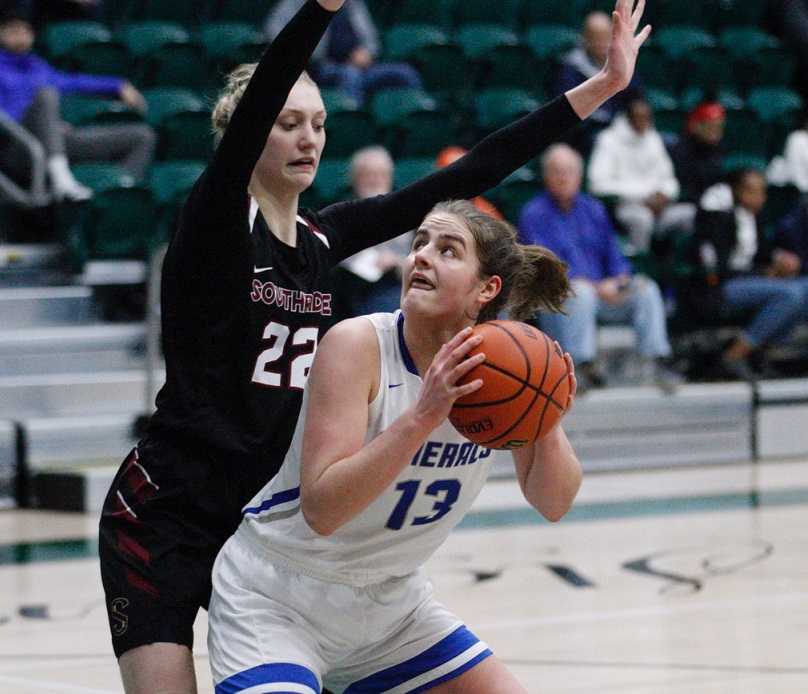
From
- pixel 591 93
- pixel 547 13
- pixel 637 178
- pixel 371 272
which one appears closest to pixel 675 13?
pixel 547 13

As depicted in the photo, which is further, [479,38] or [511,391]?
[479,38]

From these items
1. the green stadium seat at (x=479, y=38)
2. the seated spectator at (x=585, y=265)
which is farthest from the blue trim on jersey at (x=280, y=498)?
the green stadium seat at (x=479, y=38)

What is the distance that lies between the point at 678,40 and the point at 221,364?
10.6 meters

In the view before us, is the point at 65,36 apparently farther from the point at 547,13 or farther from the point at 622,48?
the point at 622,48

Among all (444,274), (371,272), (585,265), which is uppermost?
(444,274)

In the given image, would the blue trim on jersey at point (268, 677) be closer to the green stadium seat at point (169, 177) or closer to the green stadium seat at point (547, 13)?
the green stadium seat at point (169, 177)

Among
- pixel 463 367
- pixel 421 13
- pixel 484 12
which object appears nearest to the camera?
pixel 463 367

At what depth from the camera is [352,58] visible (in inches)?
435

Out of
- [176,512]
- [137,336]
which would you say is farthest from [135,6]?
[176,512]

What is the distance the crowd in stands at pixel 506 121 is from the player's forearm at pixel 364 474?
559 centimetres

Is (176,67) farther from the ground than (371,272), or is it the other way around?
(176,67)

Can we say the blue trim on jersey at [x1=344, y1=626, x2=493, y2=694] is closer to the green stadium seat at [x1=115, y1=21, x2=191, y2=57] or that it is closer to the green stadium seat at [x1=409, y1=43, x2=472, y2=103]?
the green stadium seat at [x1=115, y1=21, x2=191, y2=57]

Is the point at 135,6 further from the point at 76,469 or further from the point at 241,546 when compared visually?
the point at 241,546

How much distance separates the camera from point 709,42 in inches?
517
